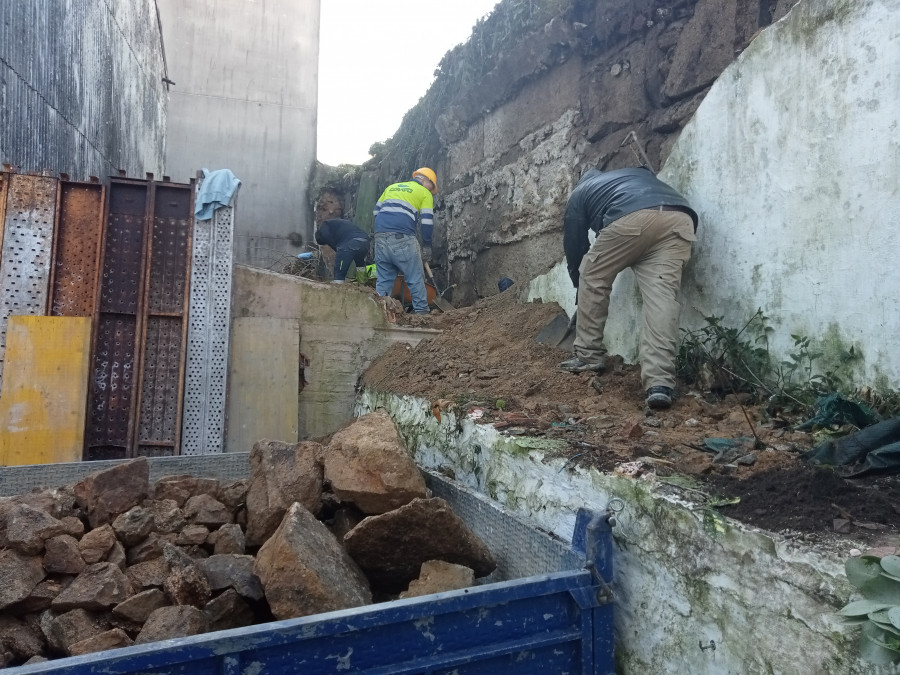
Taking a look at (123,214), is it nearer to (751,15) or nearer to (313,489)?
(313,489)

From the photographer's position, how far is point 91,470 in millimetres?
3143

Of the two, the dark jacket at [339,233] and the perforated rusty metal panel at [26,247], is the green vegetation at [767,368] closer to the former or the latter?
the perforated rusty metal panel at [26,247]

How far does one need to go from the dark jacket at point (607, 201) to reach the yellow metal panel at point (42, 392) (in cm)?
348

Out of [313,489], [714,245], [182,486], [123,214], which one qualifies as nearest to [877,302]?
[714,245]

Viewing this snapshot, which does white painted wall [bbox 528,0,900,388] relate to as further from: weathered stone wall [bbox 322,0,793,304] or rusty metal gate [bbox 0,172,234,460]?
rusty metal gate [bbox 0,172,234,460]

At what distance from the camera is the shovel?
14.4 ft

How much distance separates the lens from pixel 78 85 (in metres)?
6.65

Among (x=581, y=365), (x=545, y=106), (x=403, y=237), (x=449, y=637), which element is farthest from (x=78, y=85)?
(x=449, y=637)

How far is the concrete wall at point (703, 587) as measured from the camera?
3.99ft

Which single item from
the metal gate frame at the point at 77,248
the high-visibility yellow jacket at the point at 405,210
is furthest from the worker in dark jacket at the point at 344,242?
the metal gate frame at the point at 77,248

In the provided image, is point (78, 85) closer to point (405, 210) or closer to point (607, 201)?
point (405, 210)

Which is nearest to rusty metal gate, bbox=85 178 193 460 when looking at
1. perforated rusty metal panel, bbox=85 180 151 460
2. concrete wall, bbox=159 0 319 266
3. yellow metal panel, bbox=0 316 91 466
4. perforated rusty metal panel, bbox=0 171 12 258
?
perforated rusty metal panel, bbox=85 180 151 460

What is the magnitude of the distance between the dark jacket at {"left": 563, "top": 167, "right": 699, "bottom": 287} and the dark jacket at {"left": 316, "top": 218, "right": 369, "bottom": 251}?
4.29 metres

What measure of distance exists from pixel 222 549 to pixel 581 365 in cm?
231
